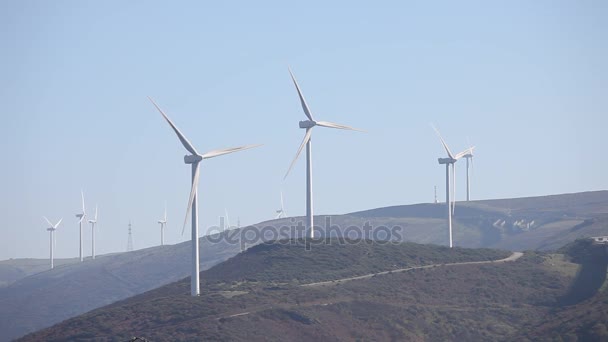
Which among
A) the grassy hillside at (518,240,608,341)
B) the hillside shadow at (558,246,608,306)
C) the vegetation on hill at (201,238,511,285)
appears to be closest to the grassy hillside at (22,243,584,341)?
the vegetation on hill at (201,238,511,285)

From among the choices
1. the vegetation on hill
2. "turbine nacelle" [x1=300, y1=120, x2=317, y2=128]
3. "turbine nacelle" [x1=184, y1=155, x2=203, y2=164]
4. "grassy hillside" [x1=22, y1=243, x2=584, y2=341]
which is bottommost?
"grassy hillside" [x1=22, y1=243, x2=584, y2=341]

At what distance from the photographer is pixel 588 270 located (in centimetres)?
15362

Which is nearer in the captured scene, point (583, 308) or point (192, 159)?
point (583, 308)

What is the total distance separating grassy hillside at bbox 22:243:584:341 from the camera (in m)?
120

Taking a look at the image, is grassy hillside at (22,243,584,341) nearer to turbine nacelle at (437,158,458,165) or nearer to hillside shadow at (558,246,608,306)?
hillside shadow at (558,246,608,306)

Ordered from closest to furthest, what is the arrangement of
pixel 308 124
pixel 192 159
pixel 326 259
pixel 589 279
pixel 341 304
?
pixel 192 159
pixel 341 304
pixel 589 279
pixel 308 124
pixel 326 259

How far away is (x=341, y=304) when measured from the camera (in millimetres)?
129875

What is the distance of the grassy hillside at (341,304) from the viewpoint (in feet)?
393

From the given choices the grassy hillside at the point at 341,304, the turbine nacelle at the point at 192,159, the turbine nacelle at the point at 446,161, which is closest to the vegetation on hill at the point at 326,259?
the grassy hillside at the point at 341,304

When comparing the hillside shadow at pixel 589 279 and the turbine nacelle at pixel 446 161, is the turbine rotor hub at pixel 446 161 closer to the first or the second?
the turbine nacelle at pixel 446 161

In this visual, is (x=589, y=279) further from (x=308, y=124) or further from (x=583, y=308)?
(x=308, y=124)

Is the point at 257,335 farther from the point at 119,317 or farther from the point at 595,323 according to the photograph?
the point at 595,323

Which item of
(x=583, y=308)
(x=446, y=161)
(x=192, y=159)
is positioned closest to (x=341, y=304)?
(x=192, y=159)

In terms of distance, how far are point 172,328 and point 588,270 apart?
225 feet
